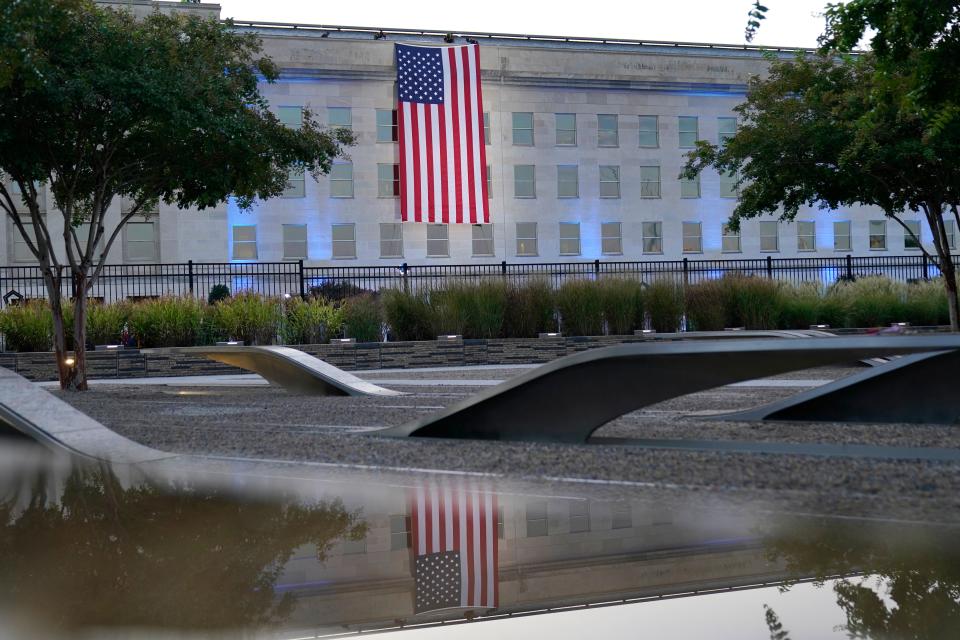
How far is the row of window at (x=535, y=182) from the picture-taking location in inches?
1751

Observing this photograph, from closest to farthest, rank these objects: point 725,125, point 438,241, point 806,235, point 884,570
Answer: point 884,570, point 438,241, point 725,125, point 806,235

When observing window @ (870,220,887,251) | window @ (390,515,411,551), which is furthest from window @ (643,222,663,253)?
window @ (390,515,411,551)

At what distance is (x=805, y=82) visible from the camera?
19344 millimetres

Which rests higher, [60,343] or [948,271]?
[948,271]

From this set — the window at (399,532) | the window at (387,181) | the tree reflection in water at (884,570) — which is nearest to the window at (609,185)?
the window at (387,181)

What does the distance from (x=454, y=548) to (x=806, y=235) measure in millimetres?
49997

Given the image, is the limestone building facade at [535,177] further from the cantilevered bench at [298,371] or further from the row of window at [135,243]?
the cantilevered bench at [298,371]

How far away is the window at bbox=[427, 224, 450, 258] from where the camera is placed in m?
45.4

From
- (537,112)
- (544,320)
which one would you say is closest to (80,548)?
(544,320)

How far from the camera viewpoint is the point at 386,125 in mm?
45844

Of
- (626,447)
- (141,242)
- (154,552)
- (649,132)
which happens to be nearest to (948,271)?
(626,447)

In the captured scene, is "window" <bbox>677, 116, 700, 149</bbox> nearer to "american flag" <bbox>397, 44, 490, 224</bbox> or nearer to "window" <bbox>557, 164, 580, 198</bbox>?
"window" <bbox>557, 164, 580, 198</bbox>

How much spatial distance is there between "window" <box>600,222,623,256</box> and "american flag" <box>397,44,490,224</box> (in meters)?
10.8

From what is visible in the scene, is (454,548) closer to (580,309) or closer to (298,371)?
(298,371)
